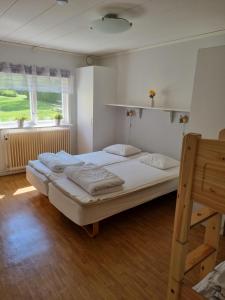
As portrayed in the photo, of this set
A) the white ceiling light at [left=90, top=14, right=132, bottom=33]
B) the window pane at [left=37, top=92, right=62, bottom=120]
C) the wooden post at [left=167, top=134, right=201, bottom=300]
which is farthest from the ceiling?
the wooden post at [left=167, top=134, right=201, bottom=300]

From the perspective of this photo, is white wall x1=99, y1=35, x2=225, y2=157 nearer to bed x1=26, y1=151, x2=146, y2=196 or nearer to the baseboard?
bed x1=26, y1=151, x2=146, y2=196

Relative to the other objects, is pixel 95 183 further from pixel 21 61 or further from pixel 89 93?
pixel 21 61

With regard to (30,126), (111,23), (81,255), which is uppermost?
(111,23)

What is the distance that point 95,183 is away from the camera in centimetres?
240

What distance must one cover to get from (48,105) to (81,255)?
323cm

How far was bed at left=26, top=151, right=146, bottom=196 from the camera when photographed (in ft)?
9.44

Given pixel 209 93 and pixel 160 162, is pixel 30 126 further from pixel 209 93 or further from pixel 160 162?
pixel 209 93

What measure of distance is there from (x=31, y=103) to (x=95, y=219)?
9.49ft

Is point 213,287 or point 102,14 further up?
point 102,14

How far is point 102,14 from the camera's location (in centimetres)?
228

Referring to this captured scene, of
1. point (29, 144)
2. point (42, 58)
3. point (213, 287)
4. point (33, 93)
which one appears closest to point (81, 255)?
point (213, 287)

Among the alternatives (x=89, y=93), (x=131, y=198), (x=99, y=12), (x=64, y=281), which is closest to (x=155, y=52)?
(x=89, y=93)

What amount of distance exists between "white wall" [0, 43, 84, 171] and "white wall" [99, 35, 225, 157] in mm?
760

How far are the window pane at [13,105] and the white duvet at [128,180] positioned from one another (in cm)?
206
